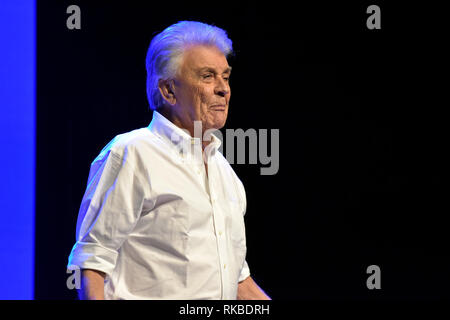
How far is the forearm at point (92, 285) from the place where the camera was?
139cm

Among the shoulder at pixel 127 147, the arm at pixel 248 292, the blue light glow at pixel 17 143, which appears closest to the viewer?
the shoulder at pixel 127 147

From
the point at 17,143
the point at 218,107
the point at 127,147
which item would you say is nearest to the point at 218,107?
the point at 218,107

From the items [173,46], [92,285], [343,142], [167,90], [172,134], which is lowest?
[92,285]

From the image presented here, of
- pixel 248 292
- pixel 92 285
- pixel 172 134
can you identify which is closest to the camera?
pixel 92 285

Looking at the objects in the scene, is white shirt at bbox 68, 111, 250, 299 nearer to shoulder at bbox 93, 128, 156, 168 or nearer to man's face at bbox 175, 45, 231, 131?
shoulder at bbox 93, 128, 156, 168

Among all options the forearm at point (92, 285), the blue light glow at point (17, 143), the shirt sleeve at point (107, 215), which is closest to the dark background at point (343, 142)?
the blue light glow at point (17, 143)

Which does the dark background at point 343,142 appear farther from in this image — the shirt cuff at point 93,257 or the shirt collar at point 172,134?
the shirt cuff at point 93,257

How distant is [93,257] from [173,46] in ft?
2.23

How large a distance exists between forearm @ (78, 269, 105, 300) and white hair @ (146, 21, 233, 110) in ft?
1.94

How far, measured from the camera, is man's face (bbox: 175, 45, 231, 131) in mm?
1716

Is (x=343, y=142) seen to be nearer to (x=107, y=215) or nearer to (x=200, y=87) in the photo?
(x=200, y=87)

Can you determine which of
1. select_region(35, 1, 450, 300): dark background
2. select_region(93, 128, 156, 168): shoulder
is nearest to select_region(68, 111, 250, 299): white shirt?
select_region(93, 128, 156, 168): shoulder

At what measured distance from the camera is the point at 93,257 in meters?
1.43
